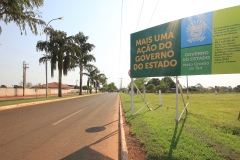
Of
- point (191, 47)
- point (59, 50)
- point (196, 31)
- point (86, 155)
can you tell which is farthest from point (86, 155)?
point (59, 50)

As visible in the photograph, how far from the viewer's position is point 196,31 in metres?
6.47

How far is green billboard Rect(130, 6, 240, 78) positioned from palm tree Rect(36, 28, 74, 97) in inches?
896

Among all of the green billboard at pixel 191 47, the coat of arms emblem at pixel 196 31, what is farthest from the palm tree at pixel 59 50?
the coat of arms emblem at pixel 196 31

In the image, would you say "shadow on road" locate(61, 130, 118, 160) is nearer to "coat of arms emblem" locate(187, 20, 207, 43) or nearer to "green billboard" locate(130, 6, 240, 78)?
"green billboard" locate(130, 6, 240, 78)

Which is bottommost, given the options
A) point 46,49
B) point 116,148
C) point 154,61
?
point 116,148

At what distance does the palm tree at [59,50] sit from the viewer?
28.4 metres

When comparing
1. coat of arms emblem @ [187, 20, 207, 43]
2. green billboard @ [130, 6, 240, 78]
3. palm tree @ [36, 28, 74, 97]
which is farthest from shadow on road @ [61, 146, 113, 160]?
palm tree @ [36, 28, 74, 97]

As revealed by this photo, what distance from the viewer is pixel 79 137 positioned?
562 cm

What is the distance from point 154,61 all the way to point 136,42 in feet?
5.98

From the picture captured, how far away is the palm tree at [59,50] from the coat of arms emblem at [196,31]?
83.5 ft

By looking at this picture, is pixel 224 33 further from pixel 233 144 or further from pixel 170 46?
pixel 233 144

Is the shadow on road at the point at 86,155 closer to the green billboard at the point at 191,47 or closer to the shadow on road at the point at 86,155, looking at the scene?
the shadow on road at the point at 86,155

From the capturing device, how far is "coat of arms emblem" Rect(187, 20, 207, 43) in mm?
6246

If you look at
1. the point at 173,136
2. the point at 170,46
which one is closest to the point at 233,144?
the point at 173,136
